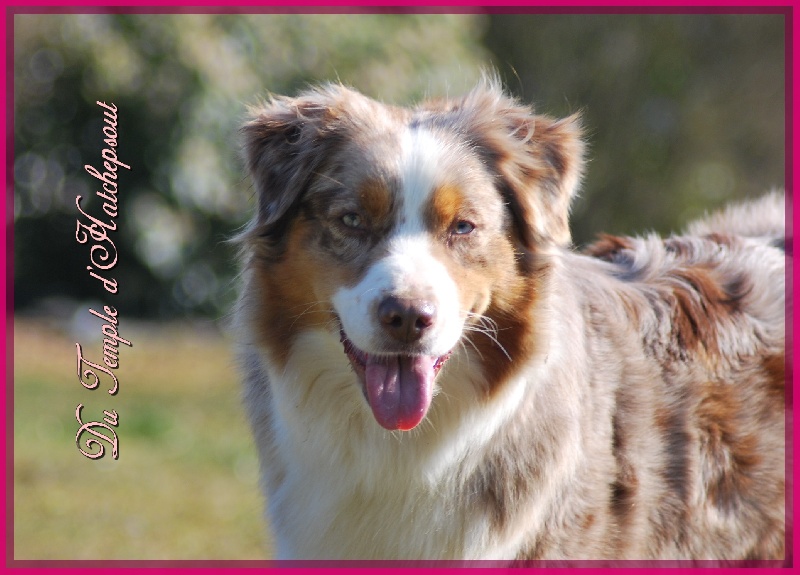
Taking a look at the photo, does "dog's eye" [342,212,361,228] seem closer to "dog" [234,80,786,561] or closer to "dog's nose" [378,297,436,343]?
"dog" [234,80,786,561]

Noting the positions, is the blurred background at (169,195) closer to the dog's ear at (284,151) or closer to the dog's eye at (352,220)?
the dog's ear at (284,151)

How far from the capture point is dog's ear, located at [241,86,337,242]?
13.3ft

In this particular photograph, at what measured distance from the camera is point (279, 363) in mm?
4117

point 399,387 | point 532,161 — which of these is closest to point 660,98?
point 532,161

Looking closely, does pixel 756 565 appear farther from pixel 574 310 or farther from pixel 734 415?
pixel 574 310

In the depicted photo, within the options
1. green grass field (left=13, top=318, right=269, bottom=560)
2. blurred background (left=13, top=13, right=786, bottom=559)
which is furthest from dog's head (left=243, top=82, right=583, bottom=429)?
blurred background (left=13, top=13, right=786, bottom=559)

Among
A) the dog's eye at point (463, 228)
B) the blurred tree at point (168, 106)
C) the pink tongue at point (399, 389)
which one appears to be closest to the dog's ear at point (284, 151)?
the dog's eye at point (463, 228)

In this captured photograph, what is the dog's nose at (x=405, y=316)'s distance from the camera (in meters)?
3.50

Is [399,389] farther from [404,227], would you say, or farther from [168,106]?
[168,106]

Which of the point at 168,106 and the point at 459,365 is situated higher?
the point at 168,106

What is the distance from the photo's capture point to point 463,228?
12.8 ft

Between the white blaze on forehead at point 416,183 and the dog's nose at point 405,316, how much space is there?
38 centimetres

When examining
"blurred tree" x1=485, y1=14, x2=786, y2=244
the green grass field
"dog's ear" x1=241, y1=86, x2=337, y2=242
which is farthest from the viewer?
"blurred tree" x1=485, y1=14, x2=786, y2=244

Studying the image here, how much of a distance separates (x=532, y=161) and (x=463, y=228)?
50 cm
